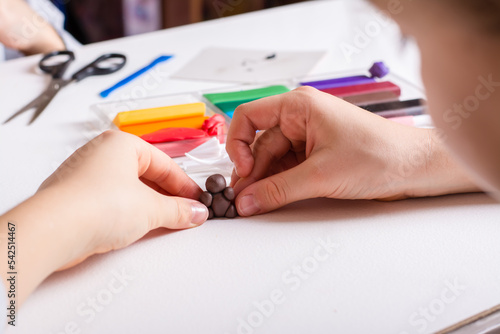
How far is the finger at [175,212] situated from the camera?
0.51 meters

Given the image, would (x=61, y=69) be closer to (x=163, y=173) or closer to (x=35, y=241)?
(x=163, y=173)

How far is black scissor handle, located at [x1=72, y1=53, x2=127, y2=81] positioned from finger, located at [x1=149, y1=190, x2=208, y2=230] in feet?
1.55

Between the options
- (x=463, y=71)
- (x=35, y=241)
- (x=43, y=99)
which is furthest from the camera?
(x=43, y=99)

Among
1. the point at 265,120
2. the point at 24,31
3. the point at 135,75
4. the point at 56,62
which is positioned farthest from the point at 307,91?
the point at 24,31

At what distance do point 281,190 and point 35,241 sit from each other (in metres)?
0.24

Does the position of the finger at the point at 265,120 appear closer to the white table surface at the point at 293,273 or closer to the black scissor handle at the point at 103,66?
the white table surface at the point at 293,273

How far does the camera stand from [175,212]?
520mm

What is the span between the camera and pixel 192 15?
2227mm

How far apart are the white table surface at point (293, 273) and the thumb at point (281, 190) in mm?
14

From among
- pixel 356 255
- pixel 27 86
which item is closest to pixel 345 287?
pixel 356 255

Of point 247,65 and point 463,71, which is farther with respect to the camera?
point 247,65

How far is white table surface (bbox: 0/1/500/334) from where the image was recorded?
16.6 inches

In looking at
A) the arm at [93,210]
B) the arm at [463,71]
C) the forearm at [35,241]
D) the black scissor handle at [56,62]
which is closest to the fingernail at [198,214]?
the arm at [93,210]

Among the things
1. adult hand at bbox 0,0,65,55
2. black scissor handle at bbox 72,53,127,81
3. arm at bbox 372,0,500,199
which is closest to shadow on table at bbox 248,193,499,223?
arm at bbox 372,0,500,199
